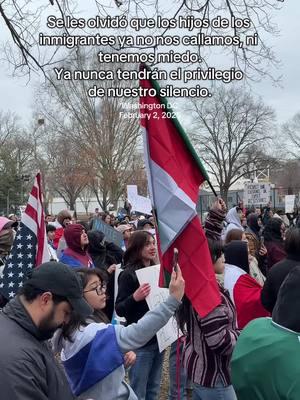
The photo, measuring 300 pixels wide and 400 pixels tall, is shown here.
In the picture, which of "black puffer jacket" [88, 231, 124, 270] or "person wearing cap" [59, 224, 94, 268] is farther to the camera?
"black puffer jacket" [88, 231, 124, 270]

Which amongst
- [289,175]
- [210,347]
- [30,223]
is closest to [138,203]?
[30,223]

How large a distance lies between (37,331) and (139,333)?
781 millimetres

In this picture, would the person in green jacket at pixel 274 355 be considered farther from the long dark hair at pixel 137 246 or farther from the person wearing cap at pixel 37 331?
the long dark hair at pixel 137 246

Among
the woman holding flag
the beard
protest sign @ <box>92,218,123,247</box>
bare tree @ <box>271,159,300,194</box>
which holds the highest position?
bare tree @ <box>271,159,300,194</box>

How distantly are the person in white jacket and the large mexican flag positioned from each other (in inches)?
14.7

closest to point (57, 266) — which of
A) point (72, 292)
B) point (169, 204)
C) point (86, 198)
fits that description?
point (72, 292)

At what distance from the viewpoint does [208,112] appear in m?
47.1

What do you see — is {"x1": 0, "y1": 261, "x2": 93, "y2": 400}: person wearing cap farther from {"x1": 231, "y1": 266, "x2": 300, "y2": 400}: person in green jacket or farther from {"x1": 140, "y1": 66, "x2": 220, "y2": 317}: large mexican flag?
{"x1": 140, "y1": 66, "x2": 220, "y2": 317}: large mexican flag

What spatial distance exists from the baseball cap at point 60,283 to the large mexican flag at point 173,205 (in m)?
1.01

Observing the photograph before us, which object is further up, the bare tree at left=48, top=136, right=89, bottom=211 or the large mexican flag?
the bare tree at left=48, top=136, right=89, bottom=211

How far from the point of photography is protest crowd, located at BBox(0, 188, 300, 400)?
6.39ft

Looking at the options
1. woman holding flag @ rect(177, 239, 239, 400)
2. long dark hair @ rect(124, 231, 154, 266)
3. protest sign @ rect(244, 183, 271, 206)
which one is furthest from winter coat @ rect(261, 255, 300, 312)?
protest sign @ rect(244, 183, 271, 206)

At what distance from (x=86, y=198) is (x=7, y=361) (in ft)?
232

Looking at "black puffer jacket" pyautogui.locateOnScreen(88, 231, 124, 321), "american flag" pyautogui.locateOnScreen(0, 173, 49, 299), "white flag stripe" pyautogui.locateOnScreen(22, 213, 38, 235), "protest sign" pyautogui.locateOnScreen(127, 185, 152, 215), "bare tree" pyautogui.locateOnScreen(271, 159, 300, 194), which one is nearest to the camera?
"american flag" pyautogui.locateOnScreen(0, 173, 49, 299)
